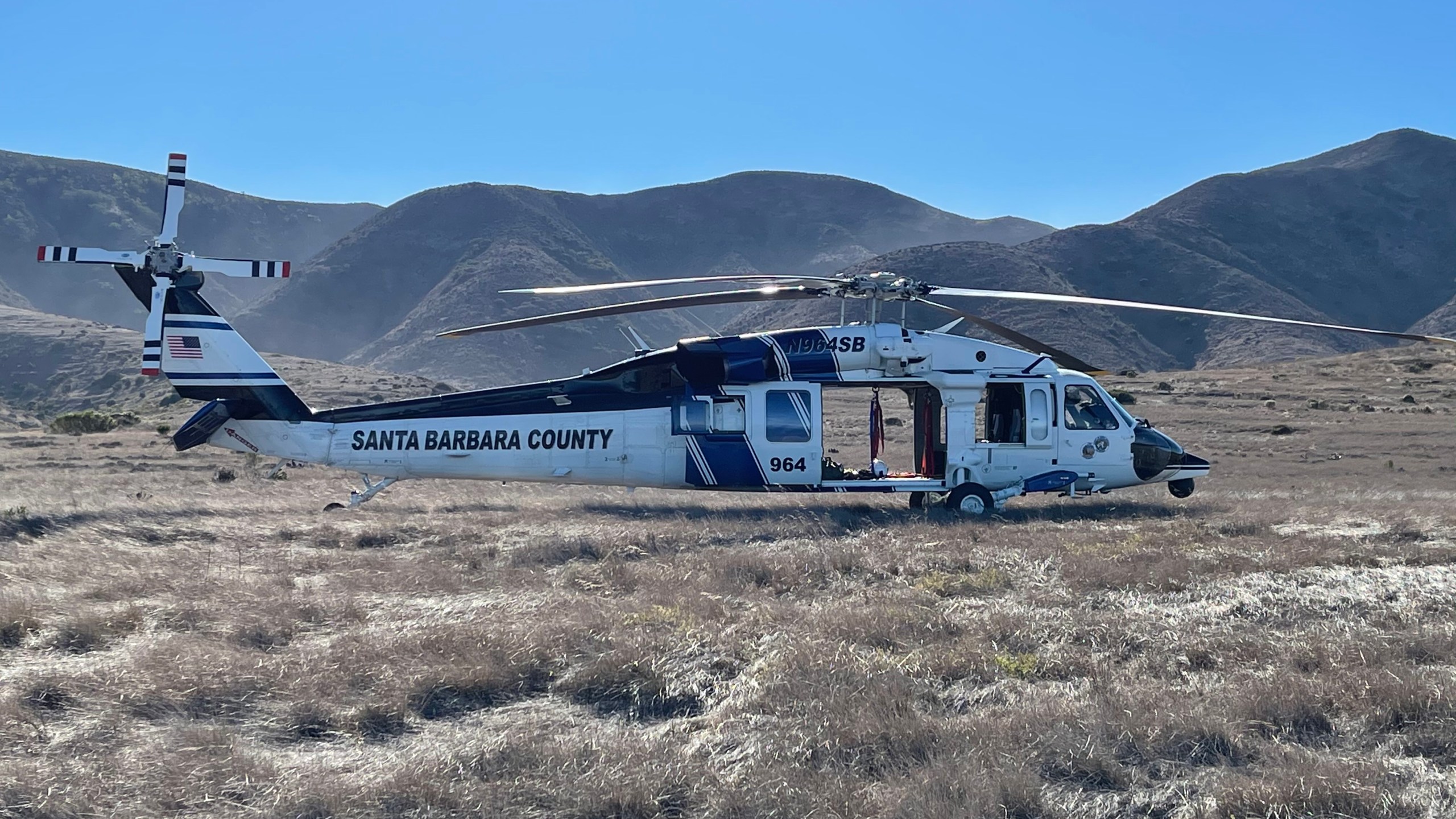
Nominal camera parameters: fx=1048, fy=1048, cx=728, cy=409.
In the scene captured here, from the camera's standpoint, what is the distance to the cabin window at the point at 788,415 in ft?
55.9

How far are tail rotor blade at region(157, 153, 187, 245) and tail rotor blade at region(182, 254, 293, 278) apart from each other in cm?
39

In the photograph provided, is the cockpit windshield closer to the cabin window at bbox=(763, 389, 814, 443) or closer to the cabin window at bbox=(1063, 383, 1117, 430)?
the cabin window at bbox=(1063, 383, 1117, 430)

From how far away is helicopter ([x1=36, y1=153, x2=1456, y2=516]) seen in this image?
16625 millimetres

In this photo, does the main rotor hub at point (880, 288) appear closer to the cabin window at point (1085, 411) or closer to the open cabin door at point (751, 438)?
the open cabin door at point (751, 438)

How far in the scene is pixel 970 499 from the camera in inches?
675

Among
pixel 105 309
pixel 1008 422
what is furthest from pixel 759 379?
pixel 105 309

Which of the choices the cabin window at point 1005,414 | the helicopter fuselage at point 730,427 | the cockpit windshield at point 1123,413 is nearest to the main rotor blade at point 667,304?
the helicopter fuselage at point 730,427

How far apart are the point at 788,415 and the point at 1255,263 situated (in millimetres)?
111165

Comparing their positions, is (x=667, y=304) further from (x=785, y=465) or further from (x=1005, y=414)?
(x=1005, y=414)

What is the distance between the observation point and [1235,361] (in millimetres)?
89188

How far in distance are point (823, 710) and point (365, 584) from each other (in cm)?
562

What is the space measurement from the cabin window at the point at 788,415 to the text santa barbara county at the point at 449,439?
3.50 m

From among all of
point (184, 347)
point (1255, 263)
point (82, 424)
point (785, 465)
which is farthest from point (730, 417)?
point (1255, 263)

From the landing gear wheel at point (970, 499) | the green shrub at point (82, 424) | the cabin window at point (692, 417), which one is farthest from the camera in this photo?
the green shrub at point (82, 424)
